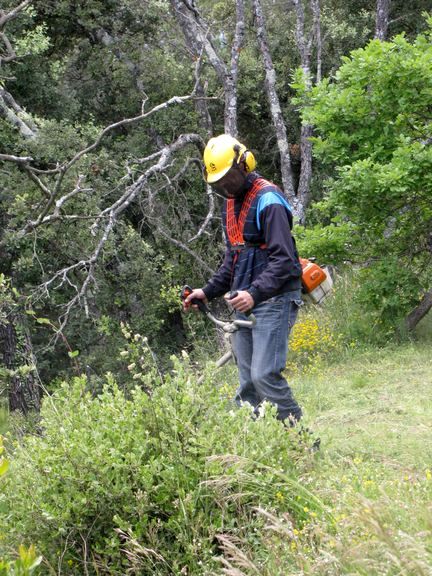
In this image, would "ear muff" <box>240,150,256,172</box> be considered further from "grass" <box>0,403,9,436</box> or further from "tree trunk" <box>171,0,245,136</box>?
"tree trunk" <box>171,0,245,136</box>

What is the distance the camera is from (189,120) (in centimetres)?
1433

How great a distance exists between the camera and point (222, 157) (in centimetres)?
461

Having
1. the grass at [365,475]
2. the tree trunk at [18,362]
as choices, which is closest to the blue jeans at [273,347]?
the grass at [365,475]

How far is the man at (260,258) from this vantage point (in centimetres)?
452

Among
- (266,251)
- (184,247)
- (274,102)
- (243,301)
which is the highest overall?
(266,251)

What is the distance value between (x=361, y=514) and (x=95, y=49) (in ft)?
43.0

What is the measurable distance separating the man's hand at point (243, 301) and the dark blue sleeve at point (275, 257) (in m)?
0.04

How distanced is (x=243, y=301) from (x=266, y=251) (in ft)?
1.34

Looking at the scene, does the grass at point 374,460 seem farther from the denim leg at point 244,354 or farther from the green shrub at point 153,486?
the denim leg at point 244,354

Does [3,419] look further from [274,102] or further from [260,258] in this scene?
[260,258]

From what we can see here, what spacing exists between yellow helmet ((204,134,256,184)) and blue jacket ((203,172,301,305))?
136 mm

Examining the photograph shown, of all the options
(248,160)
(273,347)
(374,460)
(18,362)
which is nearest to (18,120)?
(18,362)

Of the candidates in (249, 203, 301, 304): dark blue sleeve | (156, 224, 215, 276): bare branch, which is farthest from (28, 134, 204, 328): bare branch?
(249, 203, 301, 304): dark blue sleeve

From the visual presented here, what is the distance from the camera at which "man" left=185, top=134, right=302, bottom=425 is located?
4.52 meters
